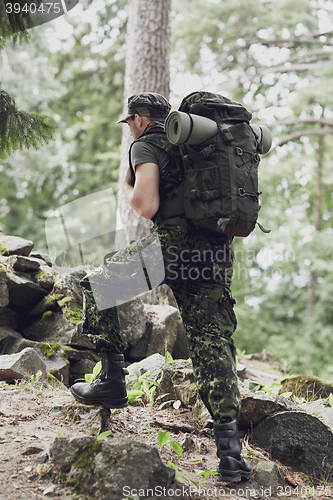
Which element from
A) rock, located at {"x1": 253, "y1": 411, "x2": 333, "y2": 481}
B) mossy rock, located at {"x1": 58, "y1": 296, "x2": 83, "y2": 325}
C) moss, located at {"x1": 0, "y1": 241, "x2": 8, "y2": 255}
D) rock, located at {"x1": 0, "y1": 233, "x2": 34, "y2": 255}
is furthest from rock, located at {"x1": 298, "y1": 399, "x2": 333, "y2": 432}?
moss, located at {"x1": 0, "y1": 241, "x2": 8, "y2": 255}

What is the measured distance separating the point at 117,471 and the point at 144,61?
6539 mm

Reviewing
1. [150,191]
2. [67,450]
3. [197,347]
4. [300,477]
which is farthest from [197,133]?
[300,477]

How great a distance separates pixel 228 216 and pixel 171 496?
5.61ft

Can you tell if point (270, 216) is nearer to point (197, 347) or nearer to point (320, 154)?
point (320, 154)

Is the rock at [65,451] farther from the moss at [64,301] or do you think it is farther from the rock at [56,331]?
the moss at [64,301]

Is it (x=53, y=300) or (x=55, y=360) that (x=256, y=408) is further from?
(x=53, y=300)

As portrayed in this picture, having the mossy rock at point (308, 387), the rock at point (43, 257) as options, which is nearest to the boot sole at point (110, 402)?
the mossy rock at point (308, 387)

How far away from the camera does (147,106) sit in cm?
293

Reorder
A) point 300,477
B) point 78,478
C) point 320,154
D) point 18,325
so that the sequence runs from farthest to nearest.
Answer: point 320,154 → point 18,325 → point 300,477 → point 78,478

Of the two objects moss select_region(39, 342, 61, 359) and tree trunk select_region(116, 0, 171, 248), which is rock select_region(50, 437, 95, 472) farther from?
tree trunk select_region(116, 0, 171, 248)

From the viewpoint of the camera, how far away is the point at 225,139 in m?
2.60

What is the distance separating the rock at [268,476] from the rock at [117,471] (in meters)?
0.69

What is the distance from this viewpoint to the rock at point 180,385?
3.78m

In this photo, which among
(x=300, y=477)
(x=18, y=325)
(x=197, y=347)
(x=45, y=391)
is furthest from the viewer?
(x=18, y=325)
